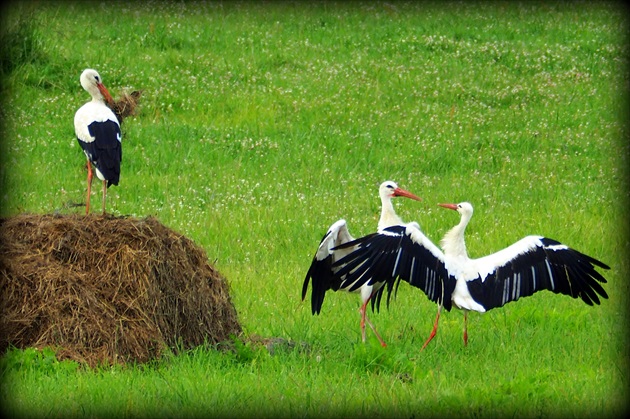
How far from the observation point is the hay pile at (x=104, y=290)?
23.6ft

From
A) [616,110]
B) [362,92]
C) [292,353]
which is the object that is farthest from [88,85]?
[616,110]

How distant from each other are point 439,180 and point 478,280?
5480 mm

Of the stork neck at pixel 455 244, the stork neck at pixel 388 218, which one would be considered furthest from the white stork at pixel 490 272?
the stork neck at pixel 388 218

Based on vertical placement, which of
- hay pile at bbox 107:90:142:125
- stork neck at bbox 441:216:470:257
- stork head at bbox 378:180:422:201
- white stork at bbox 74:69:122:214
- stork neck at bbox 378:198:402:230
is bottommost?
stork neck at bbox 441:216:470:257

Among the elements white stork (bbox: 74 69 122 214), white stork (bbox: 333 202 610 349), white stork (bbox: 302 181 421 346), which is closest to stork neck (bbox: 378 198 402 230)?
white stork (bbox: 302 181 421 346)

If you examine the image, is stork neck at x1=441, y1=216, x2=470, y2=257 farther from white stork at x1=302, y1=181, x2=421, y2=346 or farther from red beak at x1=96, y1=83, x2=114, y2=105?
red beak at x1=96, y1=83, x2=114, y2=105

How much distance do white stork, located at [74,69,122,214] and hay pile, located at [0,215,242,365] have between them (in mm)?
1901

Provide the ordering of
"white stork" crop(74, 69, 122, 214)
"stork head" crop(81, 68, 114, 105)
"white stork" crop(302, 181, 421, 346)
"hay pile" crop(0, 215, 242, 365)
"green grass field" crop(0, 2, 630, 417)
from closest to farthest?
"green grass field" crop(0, 2, 630, 417) → "hay pile" crop(0, 215, 242, 365) → "white stork" crop(302, 181, 421, 346) → "white stork" crop(74, 69, 122, 214) → "stork head" crop(81, 68, 114, 105)

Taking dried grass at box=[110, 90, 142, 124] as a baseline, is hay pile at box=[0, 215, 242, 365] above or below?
below

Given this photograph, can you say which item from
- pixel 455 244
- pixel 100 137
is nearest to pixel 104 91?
pixel 100 137

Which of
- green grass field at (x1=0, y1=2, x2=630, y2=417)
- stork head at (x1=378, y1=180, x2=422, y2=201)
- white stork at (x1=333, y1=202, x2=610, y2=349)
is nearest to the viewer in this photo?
green grass field at (x1=0, y1=2, x2=630, y2=417)

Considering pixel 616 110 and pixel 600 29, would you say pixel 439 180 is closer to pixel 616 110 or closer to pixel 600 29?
pixel 616 110

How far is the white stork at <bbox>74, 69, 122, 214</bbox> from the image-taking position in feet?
32.0

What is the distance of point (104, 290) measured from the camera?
7398 millimetres
